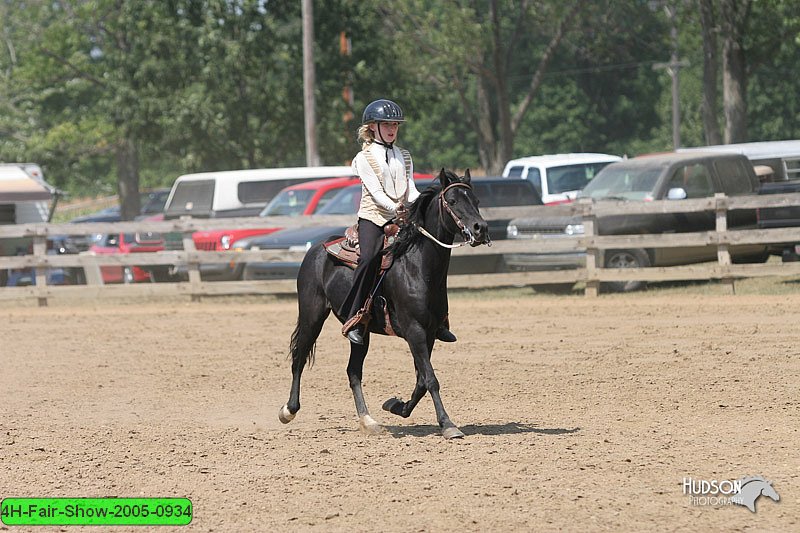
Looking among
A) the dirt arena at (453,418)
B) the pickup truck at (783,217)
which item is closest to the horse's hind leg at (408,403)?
the dirt arena at (453,418)

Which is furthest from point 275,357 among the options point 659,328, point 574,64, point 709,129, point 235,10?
point 574,64

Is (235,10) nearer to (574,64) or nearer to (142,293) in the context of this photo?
(142,293)

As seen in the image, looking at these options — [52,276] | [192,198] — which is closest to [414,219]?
[192,198]

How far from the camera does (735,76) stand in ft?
102

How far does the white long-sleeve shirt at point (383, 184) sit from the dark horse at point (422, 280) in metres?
0.18

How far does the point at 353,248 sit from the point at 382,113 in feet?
3.40

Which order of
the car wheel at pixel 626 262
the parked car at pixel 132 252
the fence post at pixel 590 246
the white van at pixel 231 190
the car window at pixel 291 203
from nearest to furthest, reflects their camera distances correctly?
the fence post at pixel 590 246 < the car wheel at pixel 626 262 < the car window at pixel 291 203 < the parked car at pixel 132 252 < the white van at pixel 231 190

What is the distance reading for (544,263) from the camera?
63.9ft

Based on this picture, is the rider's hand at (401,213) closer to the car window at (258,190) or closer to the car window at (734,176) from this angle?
the car window at (734,176)

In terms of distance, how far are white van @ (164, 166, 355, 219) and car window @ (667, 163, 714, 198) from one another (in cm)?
743

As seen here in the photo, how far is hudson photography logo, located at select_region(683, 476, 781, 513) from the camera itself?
6309 mm

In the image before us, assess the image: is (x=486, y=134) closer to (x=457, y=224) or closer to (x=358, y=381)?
(x=358, y=381)

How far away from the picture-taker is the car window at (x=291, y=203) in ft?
70.8

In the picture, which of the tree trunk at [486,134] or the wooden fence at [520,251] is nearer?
the wooden fence at [520,251]
